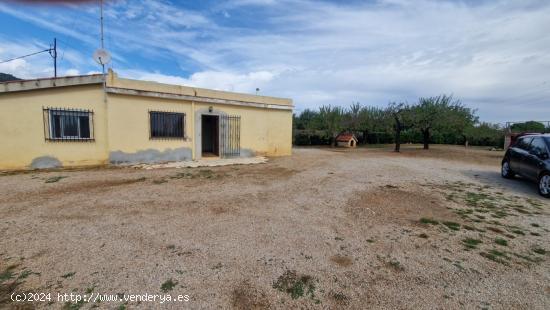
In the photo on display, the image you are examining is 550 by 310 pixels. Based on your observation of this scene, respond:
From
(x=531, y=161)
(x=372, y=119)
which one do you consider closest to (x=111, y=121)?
(x=531, y=161)

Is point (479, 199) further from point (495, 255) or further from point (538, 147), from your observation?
point (495, 255)

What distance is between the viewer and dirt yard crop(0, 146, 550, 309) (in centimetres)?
235

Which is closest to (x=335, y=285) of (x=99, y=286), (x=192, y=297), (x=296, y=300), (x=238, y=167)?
(x=296, y=300)

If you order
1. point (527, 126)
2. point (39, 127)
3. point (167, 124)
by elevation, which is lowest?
point (39, 127)

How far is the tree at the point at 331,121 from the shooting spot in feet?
75.8

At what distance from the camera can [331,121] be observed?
2312 centimetres

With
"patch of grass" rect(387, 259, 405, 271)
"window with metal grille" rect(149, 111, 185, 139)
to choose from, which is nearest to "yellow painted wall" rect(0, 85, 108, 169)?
"window with metal grille" rect(149, 111, 185, 139)

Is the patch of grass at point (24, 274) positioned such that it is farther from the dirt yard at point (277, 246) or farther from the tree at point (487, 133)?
the tree at point (487, 133)

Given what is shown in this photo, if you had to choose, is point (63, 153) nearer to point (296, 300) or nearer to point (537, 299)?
point (296, 300)

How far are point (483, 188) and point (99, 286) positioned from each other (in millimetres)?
8474

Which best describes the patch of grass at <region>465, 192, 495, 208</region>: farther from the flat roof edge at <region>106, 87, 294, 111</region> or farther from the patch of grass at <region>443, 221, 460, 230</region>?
the flat roof edge at <region>106, 87, 294, 111</region>

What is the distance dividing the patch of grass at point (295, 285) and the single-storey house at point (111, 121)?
28.8ft

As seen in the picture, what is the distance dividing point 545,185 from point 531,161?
0.95 meters

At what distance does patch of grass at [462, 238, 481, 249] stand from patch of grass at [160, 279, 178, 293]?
3.64 metres
